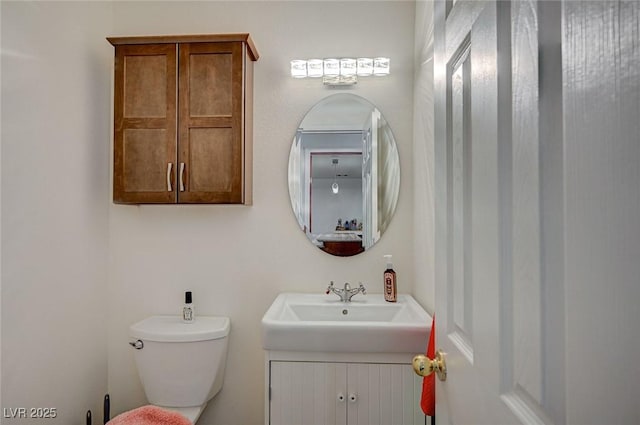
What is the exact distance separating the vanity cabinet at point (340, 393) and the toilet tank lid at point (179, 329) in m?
0.46

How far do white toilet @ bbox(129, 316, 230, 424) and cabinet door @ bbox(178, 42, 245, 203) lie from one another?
63 cm

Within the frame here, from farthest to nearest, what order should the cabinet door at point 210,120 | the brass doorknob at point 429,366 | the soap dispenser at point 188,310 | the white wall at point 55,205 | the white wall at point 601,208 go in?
1. the soap dispenser at point 188,310
2. the cabinet door at point 210,120
3. the white wall at point 55,205
4. the brass doorknob at point 429,366
5. the white wall at point 601,208

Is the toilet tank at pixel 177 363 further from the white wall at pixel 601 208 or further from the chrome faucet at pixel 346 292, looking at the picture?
the white wall at pixel 601 208

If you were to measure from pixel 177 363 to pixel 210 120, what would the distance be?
1.14 meters

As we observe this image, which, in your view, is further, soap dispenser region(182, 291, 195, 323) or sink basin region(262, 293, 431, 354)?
soap dispenser region(182, 291, 195, 323)

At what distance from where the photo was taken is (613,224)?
347 millimetres

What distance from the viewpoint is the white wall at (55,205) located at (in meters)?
1.46

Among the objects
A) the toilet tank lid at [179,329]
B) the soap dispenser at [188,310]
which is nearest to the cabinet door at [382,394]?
the toilet tank lid at [179,329]

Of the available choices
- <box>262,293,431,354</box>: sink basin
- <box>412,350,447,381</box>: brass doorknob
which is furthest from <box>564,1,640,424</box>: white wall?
<box>262,293,431,354</box>: sink basin

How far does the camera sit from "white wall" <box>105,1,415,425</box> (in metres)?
2.06

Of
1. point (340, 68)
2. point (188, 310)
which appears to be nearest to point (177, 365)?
point (188, 310)

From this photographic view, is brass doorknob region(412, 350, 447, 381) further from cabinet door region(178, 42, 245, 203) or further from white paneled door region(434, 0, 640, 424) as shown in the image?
cabinet door region(178, 42, 245, 203)

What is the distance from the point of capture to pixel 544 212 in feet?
1.58

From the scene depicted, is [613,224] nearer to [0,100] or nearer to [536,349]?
[536,349]
